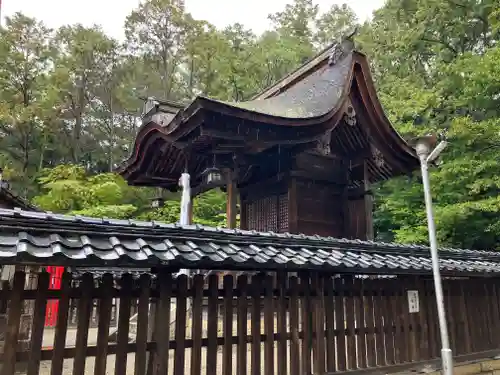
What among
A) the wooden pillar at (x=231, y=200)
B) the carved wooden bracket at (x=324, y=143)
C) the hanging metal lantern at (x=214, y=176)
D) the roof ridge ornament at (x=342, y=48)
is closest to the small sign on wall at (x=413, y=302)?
the carved wooden bracket at (x=324, y=143)

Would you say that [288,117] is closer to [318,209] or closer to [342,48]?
[318,209]

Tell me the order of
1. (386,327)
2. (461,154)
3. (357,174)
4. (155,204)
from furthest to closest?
(461,154)
(155,204)
(357,174)
(386,327)

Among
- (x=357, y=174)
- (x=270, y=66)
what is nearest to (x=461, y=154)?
(x=357, y=174)

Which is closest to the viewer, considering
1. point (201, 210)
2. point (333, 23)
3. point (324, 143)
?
point (324, 143)

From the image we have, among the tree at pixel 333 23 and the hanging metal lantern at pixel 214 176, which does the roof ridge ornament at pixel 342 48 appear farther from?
the tree at pixel 333 23

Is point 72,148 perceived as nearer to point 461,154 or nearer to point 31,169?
point 31,169

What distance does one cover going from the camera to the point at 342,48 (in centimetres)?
919

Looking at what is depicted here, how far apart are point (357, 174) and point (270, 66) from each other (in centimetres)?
1829

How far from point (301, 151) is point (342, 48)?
9.31 feet

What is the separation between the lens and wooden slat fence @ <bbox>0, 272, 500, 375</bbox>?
3781 millimetres

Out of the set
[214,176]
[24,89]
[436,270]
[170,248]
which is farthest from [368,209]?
[24,89]

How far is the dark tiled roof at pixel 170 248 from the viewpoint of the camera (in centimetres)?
324

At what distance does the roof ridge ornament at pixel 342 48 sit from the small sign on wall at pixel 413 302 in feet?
17.4

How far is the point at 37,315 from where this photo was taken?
3648 mm
